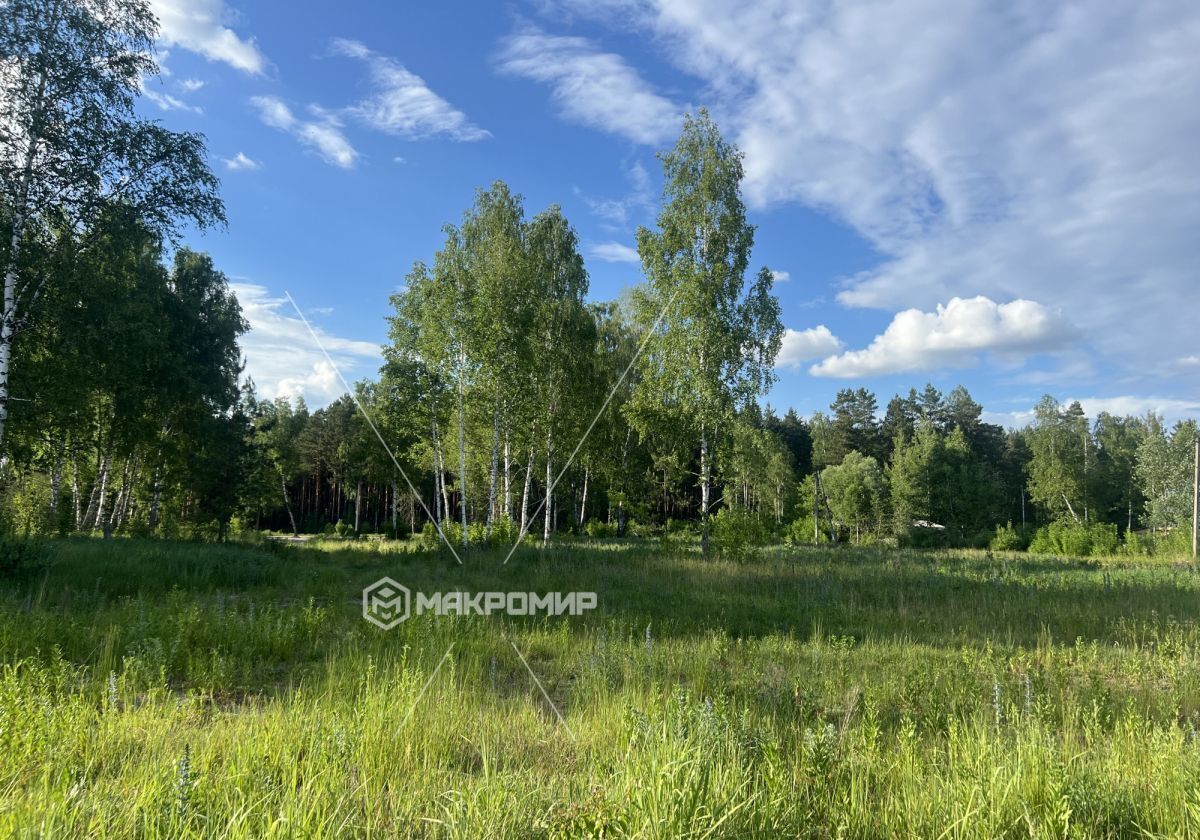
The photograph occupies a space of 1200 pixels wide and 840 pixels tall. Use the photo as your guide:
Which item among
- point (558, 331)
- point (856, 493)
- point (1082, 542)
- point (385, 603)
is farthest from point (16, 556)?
point (856, 493)

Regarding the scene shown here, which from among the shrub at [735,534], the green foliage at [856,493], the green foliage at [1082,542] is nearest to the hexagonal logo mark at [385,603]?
the shrub at [735,534]

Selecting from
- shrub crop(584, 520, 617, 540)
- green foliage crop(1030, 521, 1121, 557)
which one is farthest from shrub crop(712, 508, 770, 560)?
green foliage crop(1030, 521, 1121, 557)

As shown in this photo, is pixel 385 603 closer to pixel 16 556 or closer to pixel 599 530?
pixel 16 556

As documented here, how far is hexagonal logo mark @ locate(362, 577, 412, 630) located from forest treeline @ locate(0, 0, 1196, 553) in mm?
3006

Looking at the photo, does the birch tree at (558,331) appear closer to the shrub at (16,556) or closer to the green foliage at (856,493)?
the shrub at (16,556)

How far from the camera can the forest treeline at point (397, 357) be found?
36.1 feet

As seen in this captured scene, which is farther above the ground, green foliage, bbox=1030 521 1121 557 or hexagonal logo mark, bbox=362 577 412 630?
hexagonal logo mark, bbox=362 577 412 630

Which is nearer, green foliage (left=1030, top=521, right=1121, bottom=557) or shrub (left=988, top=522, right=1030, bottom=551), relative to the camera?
green foliage (left=1030, top=521, right=1121, bottom=557)

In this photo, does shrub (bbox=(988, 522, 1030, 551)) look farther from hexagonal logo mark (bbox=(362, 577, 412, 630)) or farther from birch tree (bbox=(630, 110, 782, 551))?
hexagonal logo mark (bbox=(362, 577, 412, 630))

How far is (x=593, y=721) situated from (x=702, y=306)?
14659 millimetres

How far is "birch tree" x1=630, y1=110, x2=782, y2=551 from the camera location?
1714 centimetres

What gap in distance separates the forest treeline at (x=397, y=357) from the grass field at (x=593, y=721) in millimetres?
5900

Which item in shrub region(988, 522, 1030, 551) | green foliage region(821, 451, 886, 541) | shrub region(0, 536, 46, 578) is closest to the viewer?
shrub region(0, 536, 46, 578)

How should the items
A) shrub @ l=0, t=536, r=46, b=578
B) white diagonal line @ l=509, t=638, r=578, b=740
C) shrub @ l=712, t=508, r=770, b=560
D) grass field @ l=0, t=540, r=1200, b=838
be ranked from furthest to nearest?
shrub @ l=712, t=508, r=770, b=560, shrub @ l=0, t=536, r=46, b=578, white diagonal line @ l=509, t=638, r=578, b=740, grass field @ l=0, t=540, r=1200, b=838
